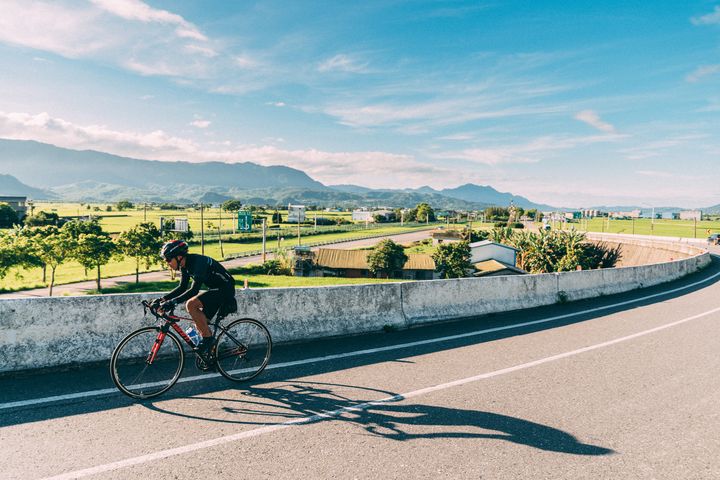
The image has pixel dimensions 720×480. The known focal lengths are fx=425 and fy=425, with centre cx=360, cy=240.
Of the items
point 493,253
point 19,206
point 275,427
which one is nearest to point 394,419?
point 275,427

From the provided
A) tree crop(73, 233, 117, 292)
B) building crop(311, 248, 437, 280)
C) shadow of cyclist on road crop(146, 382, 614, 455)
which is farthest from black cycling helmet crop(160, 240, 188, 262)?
building crop(311, 248, 437, 280)

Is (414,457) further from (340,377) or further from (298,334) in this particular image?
(298,334)

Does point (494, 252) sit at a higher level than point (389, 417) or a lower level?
lower

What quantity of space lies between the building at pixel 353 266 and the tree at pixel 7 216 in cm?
9533

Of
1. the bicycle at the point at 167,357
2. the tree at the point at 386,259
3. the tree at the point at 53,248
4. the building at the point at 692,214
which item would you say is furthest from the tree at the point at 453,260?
the bicycle at the point at 167,357

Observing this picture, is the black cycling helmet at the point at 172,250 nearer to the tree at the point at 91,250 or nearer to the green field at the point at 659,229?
the tree at the point at 91,250

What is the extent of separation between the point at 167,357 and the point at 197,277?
1.85 m

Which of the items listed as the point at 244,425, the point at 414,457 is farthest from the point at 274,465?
the point at 414,457

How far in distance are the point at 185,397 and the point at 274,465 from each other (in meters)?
2.02

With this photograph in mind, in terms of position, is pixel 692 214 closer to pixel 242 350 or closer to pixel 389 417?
pixel 389 417

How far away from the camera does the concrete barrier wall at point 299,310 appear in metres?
6.10

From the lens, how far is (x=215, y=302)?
19.7 ft

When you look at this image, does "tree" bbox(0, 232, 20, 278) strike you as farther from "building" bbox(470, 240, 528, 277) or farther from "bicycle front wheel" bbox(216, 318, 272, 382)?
"building" bbox(470, 240, 528, 277)

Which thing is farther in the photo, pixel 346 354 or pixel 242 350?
pixel 346 354
